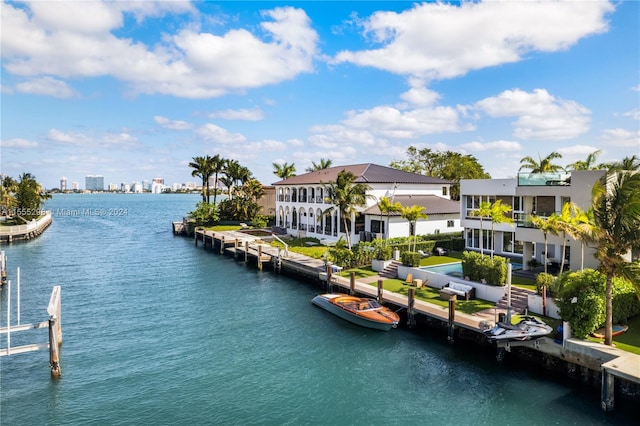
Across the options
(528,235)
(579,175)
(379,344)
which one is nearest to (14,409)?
(379,344)

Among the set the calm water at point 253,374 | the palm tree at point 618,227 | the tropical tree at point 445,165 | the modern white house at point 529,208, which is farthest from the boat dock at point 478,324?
the tropical tree at point 445,165

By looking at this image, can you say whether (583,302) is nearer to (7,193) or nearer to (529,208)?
(529,208)

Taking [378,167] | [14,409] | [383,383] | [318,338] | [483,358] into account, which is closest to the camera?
[14,409]

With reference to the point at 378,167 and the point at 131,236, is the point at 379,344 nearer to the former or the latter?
the point at 378,167

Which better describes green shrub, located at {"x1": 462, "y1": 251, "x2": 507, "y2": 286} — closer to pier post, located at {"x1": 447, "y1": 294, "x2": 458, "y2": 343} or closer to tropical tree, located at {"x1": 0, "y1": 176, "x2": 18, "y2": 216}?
pier post, located at {"x1": 447, "y1": 294, "x2": 458, "y2": 343}

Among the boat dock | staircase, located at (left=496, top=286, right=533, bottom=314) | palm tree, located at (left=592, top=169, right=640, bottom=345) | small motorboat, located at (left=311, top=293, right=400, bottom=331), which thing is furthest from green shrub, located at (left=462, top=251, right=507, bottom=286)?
palm tree, located at (left=592, top=169, right=640, bottom=345)

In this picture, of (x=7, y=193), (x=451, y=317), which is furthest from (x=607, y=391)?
(x=7, y=193)
